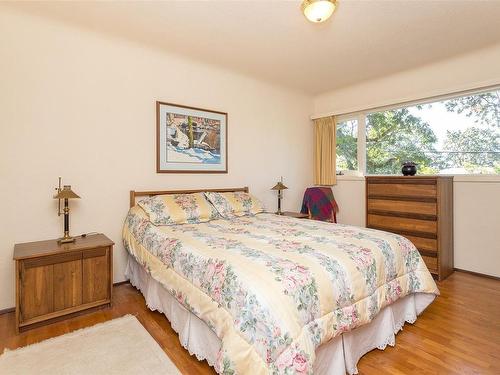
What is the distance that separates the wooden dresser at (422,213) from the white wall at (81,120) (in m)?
1.91

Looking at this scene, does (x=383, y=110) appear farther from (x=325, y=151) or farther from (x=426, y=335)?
(x=426, y=335)

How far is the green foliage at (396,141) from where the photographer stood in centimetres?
362

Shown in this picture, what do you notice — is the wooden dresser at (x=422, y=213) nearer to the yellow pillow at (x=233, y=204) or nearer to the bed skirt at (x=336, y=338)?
the bed skirt at (x=336, y=338)

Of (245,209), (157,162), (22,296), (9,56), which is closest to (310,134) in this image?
(245,209)

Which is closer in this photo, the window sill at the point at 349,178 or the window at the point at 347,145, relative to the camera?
the window sill at the point at 349,178

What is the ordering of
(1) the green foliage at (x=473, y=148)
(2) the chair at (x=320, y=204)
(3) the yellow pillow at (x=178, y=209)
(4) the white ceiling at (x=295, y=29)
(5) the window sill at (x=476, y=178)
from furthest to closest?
(2) the chair at (x=320, y=204) → (1) the green foliage at (x=473, y=148) → (5) the window sill at (x=476, y=178) → (3) the yellow pillow at (x=178, y=209) → (4) the white ceiling at (x=295, y=29)

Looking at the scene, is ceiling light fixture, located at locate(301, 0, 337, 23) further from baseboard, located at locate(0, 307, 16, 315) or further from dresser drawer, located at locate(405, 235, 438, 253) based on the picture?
baseboard, located at locate(0, 307, 16, 315)

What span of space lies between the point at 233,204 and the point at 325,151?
2.07 meters

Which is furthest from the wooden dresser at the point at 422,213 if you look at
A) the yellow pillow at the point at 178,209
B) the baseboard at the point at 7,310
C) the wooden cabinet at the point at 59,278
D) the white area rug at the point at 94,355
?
the baseboard at the point at 7,310

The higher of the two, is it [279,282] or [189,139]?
[189,139]

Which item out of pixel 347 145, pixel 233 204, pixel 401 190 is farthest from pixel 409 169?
pixel 233 204

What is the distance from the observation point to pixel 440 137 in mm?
3486

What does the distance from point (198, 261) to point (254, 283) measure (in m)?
0.51

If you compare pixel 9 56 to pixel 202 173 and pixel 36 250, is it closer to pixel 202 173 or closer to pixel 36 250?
pixel 36 250
